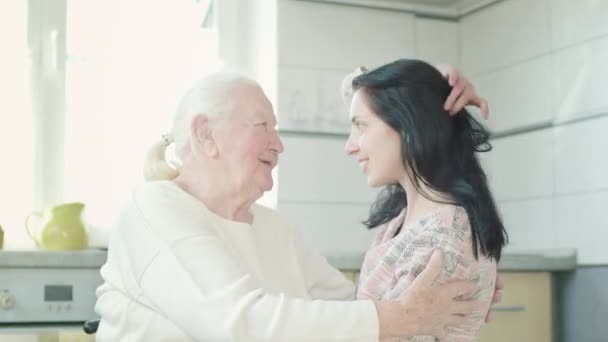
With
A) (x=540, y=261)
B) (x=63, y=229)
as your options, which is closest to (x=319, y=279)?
(x=63, y=229)

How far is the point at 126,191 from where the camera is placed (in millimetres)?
2961

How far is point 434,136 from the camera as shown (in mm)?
1479

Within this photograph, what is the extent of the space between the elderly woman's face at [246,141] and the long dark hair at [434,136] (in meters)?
0.19

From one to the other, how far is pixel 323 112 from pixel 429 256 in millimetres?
1540

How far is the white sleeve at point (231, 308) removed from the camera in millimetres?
1249

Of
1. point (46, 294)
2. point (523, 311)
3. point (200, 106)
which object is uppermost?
point (200, 106)

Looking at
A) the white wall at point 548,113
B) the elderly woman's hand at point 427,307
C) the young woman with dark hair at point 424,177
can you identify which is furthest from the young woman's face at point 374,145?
the white wall at point 548,113

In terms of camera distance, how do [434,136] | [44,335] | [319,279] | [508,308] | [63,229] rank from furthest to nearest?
[508,308] → [63,229] → [44,335] → [319,279] → [434,136]

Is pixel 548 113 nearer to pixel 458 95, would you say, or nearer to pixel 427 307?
pixel 458 95

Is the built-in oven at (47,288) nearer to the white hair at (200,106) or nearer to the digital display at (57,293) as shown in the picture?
the digital display at (57,293)

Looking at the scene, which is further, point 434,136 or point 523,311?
point 523,311

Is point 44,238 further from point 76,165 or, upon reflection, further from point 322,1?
point 322,1

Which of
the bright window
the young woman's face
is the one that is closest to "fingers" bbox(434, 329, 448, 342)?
the young woman's face

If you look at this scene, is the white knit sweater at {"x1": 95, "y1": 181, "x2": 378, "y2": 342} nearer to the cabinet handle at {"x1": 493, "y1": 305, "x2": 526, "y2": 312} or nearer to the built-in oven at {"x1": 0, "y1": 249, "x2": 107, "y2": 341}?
the built-in oven at {"x1": 0, "y1": 249, "x2": 107, "y2": 341}
